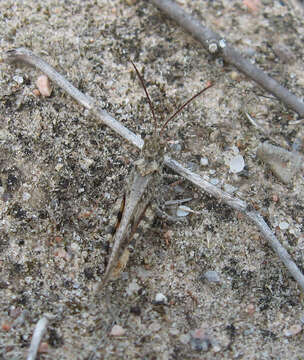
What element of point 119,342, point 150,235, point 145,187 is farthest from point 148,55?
point 119,342

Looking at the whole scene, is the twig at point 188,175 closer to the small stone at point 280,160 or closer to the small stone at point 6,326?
the small stone at point 280,160

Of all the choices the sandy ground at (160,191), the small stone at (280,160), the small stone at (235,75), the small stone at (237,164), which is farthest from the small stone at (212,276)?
the small stone at (235,75)

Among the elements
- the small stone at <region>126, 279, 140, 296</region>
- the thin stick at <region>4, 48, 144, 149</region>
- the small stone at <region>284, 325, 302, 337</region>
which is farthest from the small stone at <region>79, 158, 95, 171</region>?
the small stone at <region>284, 325, 302, 337</region>

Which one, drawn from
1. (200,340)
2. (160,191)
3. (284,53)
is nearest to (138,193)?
(160,191)

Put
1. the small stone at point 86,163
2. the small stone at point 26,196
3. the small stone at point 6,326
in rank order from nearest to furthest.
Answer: the small stone at point 6,326
the small stone at point 26,196
the small stone at point 86,163

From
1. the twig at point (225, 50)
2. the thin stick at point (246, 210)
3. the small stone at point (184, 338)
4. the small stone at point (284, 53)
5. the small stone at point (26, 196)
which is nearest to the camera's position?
the small stone at point (184, 338)

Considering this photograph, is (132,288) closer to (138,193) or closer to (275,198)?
(138,193)

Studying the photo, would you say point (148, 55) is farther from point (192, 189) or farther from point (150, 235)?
point (150, 235)

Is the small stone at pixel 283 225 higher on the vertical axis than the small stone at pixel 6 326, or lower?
higher
